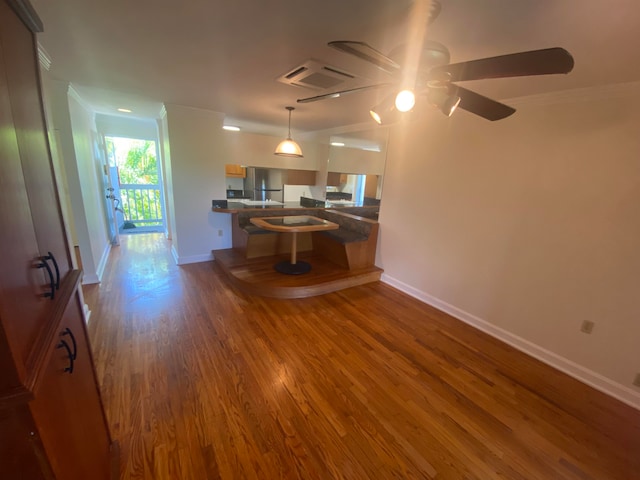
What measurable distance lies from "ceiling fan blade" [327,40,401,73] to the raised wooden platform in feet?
8.26

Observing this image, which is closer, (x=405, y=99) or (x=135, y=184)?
(x=405, y=99)

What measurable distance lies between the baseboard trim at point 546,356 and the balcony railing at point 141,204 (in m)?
6.39

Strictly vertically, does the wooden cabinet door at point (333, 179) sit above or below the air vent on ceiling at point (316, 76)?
below

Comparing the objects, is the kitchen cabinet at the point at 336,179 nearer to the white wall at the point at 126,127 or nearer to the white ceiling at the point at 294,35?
the white ceiling at the point at 294,35

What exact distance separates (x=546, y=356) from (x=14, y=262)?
11.4 ft

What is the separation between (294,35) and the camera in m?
1.62

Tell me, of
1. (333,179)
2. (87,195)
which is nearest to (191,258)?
(87,195)

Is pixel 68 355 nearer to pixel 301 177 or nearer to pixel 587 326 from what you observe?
pixel 587 326

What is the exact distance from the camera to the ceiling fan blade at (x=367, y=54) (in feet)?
3.85

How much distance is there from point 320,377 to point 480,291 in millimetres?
1953

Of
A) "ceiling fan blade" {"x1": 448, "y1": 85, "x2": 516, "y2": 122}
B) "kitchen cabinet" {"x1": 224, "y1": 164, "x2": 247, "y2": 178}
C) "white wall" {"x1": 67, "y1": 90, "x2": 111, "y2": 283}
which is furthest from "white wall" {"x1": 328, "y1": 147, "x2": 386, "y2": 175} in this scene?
"white wall" {"x1": 67, "y1": 90, "x2": 111, "y2": 283}

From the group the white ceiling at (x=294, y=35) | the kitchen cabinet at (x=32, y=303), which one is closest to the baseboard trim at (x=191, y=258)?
the white ceiling at (x=294, y=35)

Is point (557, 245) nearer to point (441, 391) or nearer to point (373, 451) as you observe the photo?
point (441, 391)

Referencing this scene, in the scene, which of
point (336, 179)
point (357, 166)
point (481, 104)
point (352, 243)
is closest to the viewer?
point (481, 104)
